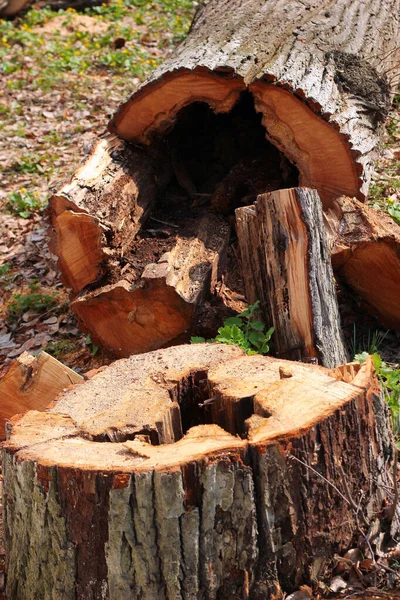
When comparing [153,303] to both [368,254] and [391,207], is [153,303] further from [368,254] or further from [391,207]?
[391,207]

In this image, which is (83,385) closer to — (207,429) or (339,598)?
(207,429)

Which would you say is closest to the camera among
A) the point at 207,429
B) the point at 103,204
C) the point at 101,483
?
the point at 101,483

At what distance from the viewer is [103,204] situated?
13.8 feet

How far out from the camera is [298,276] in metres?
3.59

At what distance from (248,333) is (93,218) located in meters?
1.12

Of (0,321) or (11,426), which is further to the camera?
(0,321)

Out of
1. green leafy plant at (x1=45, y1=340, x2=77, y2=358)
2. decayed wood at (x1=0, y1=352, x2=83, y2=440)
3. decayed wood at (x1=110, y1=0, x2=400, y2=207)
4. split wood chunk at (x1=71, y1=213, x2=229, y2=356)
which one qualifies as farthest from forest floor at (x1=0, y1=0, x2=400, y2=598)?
decayed wood at (x1=0, y1=352, x2=83, y2=440)

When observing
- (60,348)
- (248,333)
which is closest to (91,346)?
(60,348)

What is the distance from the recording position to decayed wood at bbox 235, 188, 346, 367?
3.55 metres

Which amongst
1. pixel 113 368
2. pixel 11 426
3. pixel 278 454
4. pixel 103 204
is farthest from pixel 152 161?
pixel 278 454

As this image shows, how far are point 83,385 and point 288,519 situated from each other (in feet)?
3.39

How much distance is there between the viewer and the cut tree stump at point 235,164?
412 cm

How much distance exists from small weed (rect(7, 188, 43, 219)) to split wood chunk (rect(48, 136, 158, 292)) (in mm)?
1578

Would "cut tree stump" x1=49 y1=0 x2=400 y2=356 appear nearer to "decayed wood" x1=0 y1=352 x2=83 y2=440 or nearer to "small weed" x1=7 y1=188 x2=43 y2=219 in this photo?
"decayed wood" x1=0 y1=352 x2=83 y2=440
